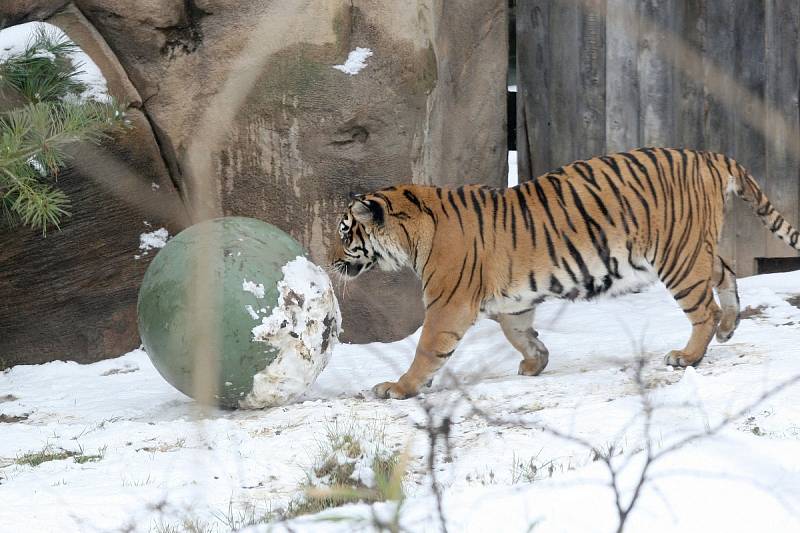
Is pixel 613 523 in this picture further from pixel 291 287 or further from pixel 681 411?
pixel 291 287

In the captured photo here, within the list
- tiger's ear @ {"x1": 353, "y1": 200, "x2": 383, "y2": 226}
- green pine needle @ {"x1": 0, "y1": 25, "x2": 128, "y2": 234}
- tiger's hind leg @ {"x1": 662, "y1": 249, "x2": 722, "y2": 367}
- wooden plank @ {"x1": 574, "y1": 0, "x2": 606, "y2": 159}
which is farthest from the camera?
wooden plank @ {"x1": 574, "y1": 0, "x2": 606, "y2": 159}

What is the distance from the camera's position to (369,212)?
5465 mm

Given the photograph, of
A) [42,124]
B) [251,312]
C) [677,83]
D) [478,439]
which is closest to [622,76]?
[677,83]

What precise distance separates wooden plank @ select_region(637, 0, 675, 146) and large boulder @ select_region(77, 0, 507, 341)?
1488mm

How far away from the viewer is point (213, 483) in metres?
4.06

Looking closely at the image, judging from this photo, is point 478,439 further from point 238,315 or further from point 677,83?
point 677,83

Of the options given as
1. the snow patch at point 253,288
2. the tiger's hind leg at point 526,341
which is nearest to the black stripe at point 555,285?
the tiger's hind leg at point 526,341

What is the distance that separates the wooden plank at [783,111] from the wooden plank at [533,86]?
1.52 m

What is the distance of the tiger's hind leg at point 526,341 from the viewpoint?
5.67 m

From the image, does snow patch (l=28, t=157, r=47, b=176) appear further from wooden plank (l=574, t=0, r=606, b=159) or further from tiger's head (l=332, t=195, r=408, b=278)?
wooden plank (l=574, t=0, r=606, b=159)

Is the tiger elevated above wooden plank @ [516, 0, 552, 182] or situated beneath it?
situated beneath

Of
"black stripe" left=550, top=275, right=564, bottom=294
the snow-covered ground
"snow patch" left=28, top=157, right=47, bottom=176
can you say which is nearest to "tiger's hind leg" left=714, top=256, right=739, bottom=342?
the snow-covered ground

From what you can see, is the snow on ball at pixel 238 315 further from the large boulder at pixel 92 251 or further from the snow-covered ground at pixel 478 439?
the large boulder at pixel 92 251

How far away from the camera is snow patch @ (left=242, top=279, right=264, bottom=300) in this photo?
5.04 meters
